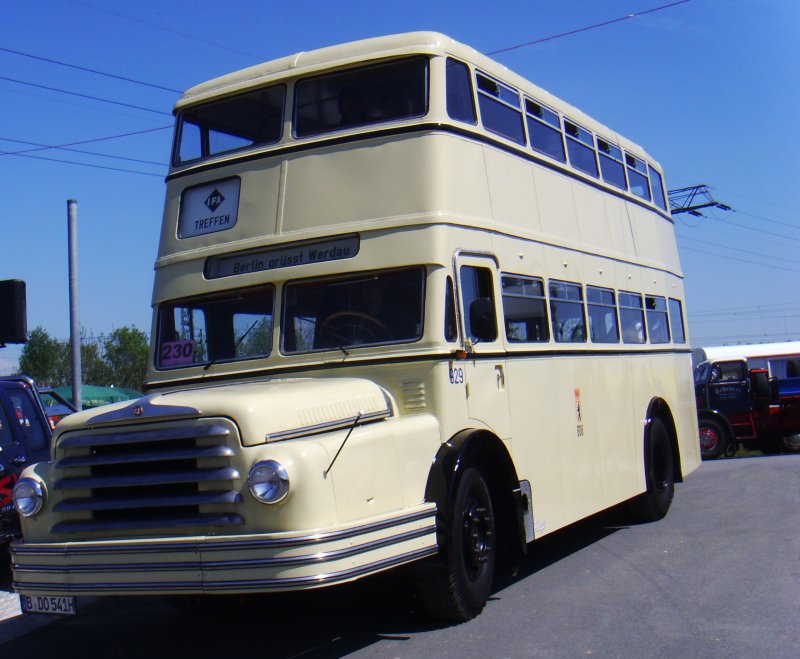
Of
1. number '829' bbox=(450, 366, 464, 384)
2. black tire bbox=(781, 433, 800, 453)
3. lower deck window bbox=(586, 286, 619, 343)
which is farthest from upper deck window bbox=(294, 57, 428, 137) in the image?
black tire bbox=(781, 433, 800, 453)

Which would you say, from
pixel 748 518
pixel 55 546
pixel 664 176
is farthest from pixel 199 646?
pixel 664 176

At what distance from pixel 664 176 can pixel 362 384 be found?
28.6 feet

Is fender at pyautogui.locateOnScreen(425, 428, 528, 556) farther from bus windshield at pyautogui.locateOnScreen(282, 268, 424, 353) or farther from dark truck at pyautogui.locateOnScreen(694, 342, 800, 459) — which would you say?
dark truck at pyautogui.locateOnScreen(694, 342, 800, 459)

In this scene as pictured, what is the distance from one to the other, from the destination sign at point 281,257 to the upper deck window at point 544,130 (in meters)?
2.67

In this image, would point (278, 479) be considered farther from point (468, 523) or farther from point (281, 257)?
point (281, 257)

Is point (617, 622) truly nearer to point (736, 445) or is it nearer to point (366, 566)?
point (366, 566)

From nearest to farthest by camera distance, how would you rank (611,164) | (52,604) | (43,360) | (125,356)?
(52,604), (611,164), (43,360), (125,356)

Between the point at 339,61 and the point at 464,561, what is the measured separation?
373 cm

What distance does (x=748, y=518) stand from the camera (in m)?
11.6

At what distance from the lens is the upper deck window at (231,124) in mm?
7977

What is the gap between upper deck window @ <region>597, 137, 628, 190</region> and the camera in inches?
A: 448

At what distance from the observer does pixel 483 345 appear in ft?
25.0

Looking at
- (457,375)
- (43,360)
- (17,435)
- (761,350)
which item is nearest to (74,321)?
(17,435)

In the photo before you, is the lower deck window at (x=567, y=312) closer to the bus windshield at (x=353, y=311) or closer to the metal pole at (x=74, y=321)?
Answer: the bus windshield at (x=353, y=311)
